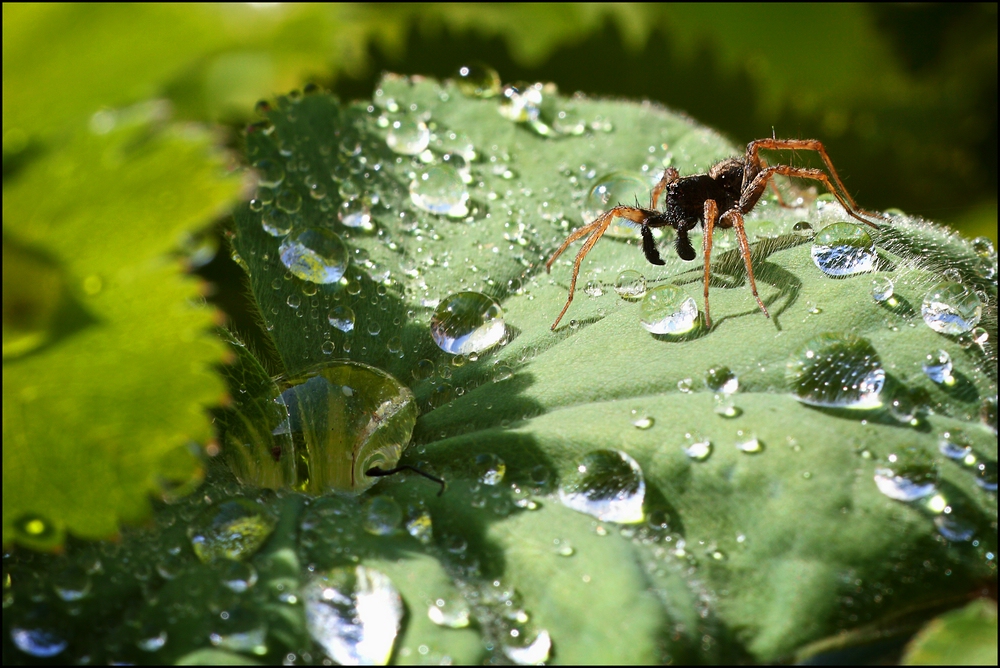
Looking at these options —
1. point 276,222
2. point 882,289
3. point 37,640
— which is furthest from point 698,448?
point 276,222

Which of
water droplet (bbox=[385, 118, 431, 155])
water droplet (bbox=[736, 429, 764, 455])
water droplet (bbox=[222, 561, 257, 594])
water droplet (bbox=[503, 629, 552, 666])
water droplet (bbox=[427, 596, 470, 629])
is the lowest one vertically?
water droplet (bbox=[503, 629, 552, 666])

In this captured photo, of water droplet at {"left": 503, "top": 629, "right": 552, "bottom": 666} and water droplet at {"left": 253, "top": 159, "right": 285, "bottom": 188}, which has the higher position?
water droplet at {"left": 253, "top": 159, "right": 285, "bottom": 188}

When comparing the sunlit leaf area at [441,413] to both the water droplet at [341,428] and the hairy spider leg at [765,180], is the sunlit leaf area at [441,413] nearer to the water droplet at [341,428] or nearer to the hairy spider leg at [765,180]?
the water droplet at [341,428]

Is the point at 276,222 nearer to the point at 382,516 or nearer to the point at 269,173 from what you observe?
the point at 269,173

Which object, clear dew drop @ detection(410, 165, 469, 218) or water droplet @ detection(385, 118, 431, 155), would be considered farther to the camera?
water droplet @ detection(385, 118, 431, 155)

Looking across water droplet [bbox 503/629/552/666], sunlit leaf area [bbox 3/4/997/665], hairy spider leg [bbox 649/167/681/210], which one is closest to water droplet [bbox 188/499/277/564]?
sunlit leaf area [bbox 3/4/997/665]

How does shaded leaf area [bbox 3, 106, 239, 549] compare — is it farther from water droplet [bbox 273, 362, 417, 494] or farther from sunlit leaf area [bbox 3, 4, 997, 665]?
water droplet [bbox 273, 362, 417, 494]
